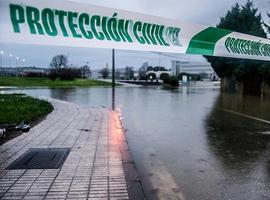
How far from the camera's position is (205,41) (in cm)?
1009

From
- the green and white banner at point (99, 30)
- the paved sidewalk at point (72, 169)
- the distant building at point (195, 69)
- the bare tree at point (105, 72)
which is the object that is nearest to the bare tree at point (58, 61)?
the bare tree at point (105, 72)

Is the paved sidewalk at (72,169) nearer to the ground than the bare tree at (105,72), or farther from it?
nearer to the ground

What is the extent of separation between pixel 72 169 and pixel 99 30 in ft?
8.16

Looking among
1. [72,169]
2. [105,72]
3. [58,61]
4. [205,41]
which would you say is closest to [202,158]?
[72,169]

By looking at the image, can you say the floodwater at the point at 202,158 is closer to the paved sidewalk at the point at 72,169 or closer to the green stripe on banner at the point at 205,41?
the paved sidewalk at the point at 72,169

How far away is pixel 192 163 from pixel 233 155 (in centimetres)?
131

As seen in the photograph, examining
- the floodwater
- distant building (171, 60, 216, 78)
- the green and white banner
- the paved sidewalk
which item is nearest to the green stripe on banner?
the green and white banner

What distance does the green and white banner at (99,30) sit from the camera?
6.25m

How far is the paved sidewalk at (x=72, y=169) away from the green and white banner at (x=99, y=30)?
2.08 m

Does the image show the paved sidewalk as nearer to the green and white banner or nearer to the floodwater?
the floodwater

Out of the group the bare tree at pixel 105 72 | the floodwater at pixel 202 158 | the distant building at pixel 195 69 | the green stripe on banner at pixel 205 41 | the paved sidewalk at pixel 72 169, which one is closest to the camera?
the paved sidewalk at pixel 72 169

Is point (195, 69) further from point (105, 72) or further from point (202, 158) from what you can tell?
point (202, 158)

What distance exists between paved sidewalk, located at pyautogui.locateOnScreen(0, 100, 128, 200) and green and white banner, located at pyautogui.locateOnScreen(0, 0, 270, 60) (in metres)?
2.08

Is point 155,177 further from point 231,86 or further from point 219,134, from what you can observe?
point 231,86
